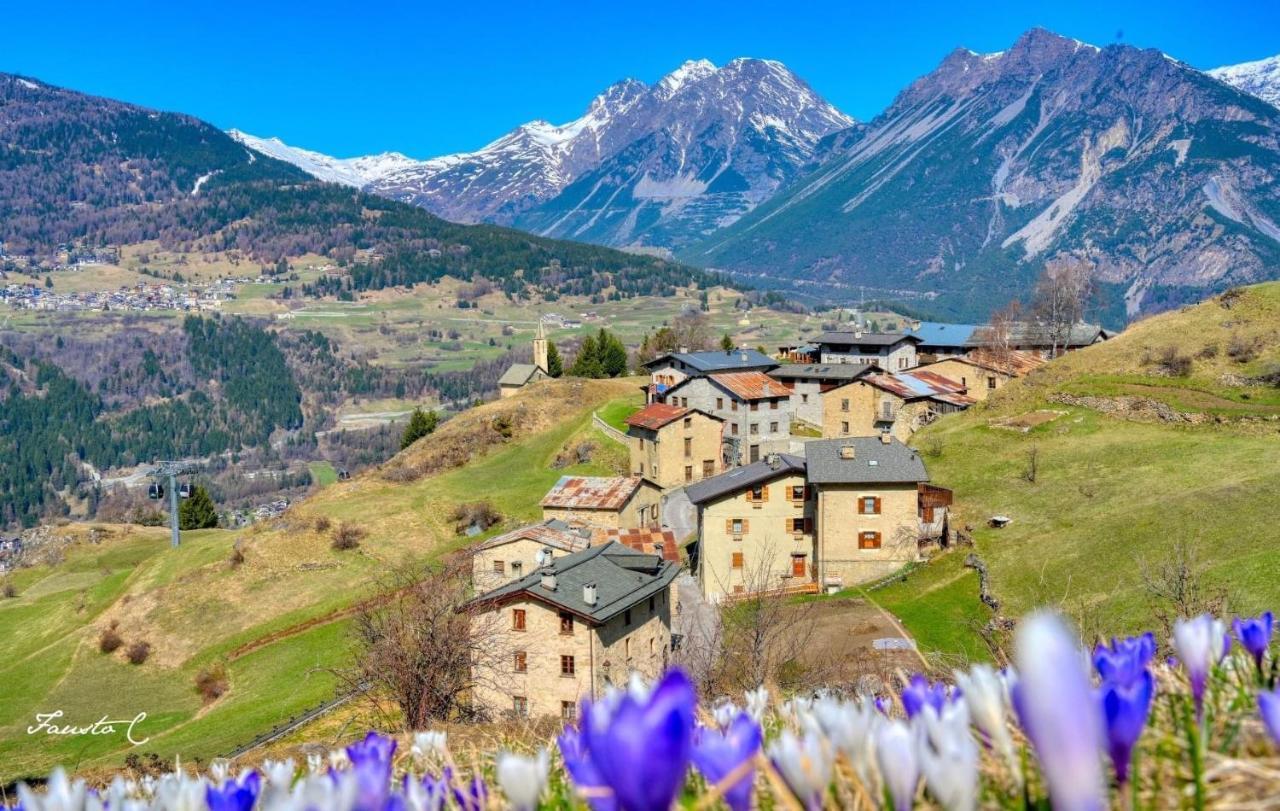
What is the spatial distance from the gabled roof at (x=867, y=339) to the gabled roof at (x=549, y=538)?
183 ft

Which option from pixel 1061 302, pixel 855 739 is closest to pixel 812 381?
pixel 1061 302

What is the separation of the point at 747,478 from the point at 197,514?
92.1 meters

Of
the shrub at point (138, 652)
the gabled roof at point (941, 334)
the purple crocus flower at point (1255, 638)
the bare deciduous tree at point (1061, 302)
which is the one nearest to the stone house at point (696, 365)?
the gabled roof at point (941, 334)

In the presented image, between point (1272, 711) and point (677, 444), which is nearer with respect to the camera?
point (1272, 711)

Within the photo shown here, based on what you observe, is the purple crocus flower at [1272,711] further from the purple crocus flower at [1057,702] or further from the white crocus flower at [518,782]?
the white crocus flower at [518,782]

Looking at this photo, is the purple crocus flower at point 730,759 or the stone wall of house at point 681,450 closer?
the purple crocus flower at point 730,759

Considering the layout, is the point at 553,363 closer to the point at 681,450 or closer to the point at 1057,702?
the point at 681,450

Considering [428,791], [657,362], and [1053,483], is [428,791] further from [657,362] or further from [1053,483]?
[657,362]

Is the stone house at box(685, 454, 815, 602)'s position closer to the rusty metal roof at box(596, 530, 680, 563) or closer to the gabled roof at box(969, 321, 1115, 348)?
the rusty metal roof at box(596, 530, 680, 563)

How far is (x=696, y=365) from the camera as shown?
8450 centimetres

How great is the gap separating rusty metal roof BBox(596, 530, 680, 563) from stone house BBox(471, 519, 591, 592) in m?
3.45

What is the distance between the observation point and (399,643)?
80.8 ft

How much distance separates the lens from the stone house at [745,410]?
2990 inches

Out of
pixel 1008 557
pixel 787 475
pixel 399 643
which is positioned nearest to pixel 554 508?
pixel 787 475
